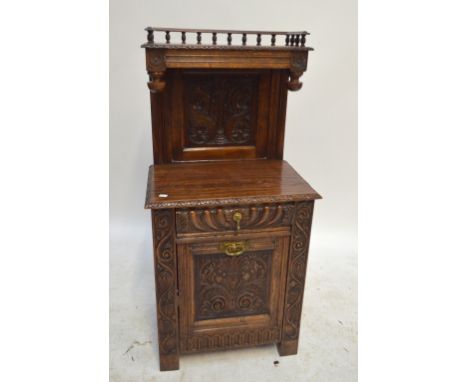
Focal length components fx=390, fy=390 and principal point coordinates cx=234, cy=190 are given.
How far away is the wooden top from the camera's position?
135 centimetres

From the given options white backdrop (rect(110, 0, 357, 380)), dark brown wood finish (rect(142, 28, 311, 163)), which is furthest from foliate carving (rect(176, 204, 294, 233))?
white backdrop (rect(110, 0, 357, 380))

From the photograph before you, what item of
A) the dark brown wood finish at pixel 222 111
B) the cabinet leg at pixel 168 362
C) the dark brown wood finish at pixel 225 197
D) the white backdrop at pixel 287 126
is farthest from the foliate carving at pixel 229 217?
the white backdrop at pixel 287 126

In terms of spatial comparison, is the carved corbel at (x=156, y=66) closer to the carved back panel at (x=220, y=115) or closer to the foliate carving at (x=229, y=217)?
the carved back panel at (x=220, y=115)

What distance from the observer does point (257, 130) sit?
1.75 metres

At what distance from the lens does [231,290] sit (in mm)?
1530

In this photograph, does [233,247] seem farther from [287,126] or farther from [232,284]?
[287,126]

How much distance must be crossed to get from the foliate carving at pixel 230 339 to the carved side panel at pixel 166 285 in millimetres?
64

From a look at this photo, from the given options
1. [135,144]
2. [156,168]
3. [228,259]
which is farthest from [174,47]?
[135,144]

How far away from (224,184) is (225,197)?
0.14 m

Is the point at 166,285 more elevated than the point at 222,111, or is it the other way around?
the point at 222,111

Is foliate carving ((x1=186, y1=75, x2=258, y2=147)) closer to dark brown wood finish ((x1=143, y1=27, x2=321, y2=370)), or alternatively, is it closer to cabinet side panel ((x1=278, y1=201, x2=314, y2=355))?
dark brown wood finish ((x1=143, y1=27, x2=321, y2=370))

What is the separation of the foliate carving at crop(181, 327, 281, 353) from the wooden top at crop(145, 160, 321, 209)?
1.93ft

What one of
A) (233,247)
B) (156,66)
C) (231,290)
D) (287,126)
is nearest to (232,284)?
(231,290)

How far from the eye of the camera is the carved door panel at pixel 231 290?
144 centimetres
